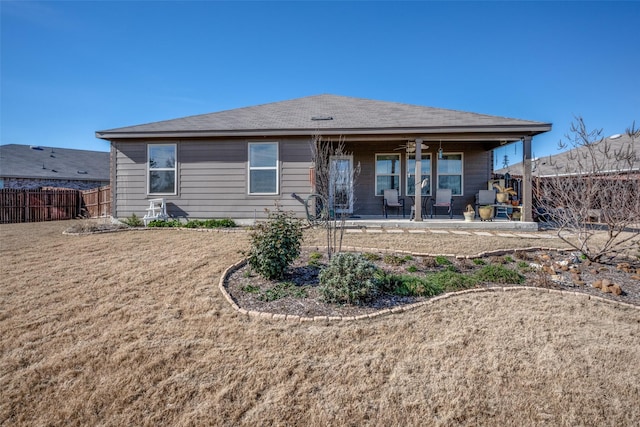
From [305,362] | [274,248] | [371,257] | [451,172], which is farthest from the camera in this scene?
[451,172]

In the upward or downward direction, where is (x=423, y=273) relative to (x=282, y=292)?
upward

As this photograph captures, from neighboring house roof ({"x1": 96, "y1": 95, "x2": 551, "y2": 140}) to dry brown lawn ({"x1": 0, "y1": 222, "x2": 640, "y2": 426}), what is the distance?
18.6ft

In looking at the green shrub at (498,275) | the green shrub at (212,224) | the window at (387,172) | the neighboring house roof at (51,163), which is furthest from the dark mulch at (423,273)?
the neighboring house roof at (51,163)

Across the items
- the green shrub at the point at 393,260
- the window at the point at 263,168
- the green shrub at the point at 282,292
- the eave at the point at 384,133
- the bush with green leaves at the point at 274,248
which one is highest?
the eave at the point at 384,133

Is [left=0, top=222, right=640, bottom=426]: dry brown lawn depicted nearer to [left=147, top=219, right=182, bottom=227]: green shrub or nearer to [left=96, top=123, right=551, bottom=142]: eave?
[left=147, top=219, right=182, bottom=227]: green shrub

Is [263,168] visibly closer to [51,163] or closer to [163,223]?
[163,223]

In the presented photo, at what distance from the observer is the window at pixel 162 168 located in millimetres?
9289

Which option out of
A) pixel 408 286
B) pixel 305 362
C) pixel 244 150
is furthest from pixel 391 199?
pixel 305 362

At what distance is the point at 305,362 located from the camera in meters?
2.42

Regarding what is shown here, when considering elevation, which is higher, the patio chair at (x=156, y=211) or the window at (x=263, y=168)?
the window at (x=263, y=168)

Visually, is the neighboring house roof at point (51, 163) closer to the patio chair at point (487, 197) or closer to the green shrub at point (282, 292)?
the green shrub at point (282, 292)

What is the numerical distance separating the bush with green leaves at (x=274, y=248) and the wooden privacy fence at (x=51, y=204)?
37.5 feet

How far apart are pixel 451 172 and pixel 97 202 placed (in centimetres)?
1388

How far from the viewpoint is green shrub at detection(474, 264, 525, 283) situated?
4062 millimetres
